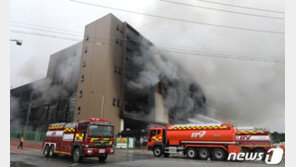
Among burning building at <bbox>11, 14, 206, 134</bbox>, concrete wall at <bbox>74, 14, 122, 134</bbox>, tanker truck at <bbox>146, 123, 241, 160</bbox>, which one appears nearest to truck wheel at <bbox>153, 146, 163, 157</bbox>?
tanker truck at <bbox>146, 123, 241, 160</bbox>

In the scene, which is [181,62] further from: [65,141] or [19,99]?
[19,99]

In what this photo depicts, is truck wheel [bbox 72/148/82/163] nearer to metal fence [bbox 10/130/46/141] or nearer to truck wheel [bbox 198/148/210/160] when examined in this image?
truck wheel [bbox 198/148/210/160]

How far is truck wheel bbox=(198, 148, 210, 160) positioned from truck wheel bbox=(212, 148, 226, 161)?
0.39 metres

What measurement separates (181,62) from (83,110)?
16.9 m

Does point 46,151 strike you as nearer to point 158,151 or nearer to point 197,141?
point 158,151

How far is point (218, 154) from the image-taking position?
12.8m

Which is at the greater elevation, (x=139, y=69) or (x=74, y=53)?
(x=74, y=53)

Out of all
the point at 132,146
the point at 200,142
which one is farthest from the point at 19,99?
the point at 200,142

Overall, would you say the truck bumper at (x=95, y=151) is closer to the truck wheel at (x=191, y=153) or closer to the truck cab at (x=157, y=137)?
the truck cab at (x=157, y=137)

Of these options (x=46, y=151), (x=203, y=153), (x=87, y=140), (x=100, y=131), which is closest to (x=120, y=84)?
(x=46, y=151)

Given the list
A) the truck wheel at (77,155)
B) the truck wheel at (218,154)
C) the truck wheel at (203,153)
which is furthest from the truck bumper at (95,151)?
the truck wheel at (218,154)

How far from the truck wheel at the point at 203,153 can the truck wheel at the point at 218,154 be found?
0.39 meters

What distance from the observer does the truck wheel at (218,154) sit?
41.5 feet

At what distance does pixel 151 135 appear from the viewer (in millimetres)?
15625
